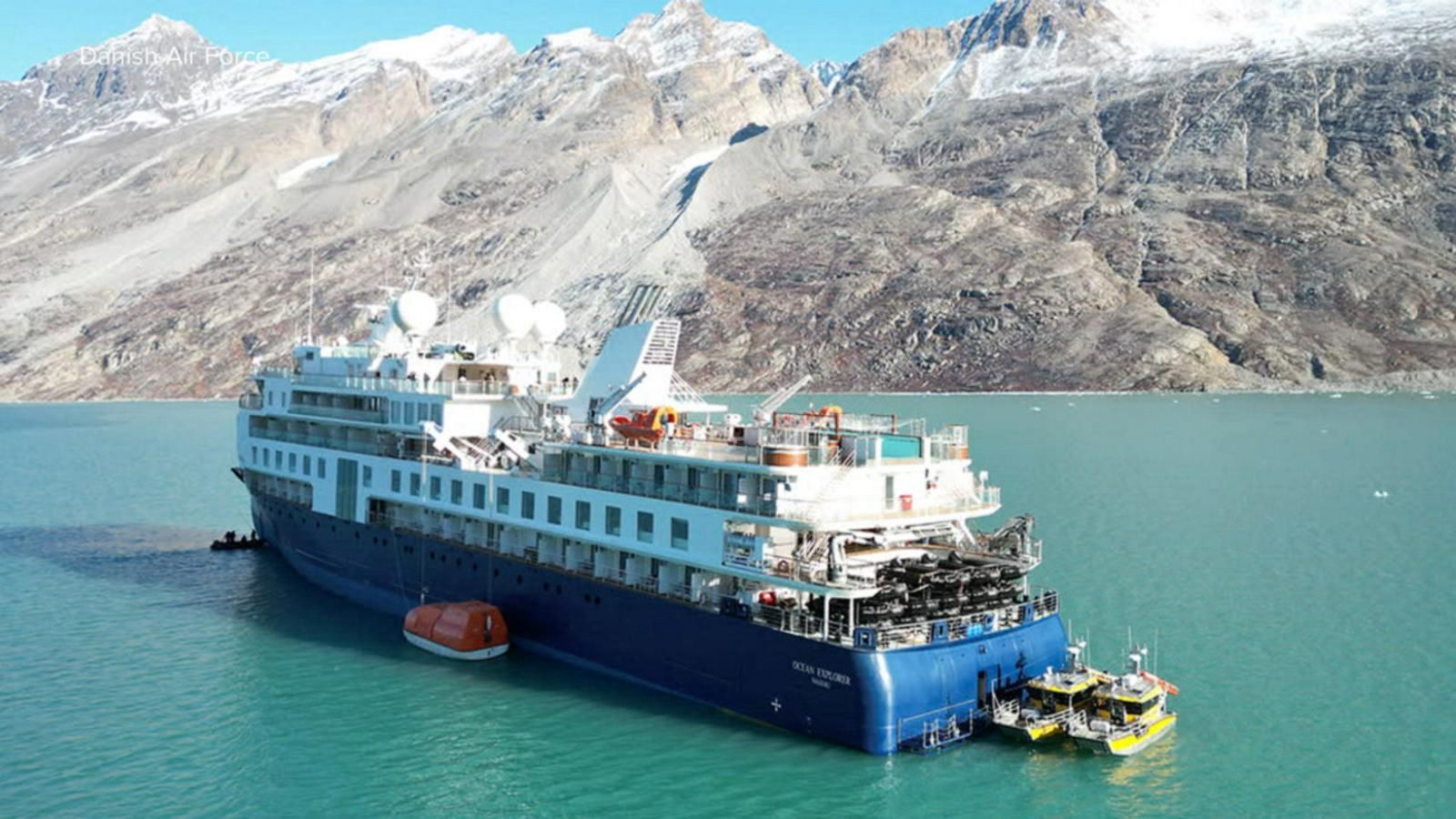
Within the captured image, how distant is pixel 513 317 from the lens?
43.1 metres

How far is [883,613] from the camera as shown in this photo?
2606 centimetres

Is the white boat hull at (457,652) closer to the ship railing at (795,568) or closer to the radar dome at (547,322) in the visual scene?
the ship railing at (795,568)

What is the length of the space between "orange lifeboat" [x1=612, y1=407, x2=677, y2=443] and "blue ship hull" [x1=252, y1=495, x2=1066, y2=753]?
415 cm

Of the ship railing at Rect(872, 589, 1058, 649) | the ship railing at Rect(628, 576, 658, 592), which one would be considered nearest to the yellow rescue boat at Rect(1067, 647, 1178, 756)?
the ship railing at Rect(872, 589, 1058, 649)

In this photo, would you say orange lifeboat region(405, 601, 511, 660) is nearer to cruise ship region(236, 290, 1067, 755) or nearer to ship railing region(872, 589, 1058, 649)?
cruise ship region(236, 290, 1067, 755)

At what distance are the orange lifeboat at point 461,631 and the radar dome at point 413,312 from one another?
13.8 m

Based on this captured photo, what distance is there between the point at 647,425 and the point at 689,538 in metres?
3.98

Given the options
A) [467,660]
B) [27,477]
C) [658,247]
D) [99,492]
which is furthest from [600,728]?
[658,247]

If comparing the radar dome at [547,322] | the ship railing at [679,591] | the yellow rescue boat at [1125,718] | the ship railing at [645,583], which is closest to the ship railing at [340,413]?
the radar dome at [547,322]

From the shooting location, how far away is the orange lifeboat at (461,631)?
33.1m

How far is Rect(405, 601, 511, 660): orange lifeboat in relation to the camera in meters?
33.1

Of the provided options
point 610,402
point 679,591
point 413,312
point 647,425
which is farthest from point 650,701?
point 413,312

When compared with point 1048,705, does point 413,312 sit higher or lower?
higher

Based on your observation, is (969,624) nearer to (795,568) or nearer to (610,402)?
(795,568)
